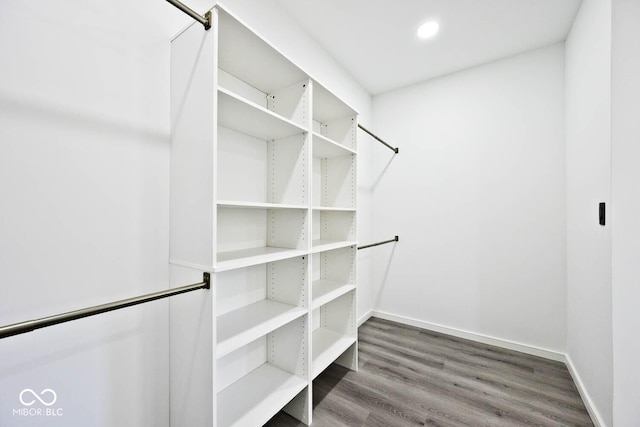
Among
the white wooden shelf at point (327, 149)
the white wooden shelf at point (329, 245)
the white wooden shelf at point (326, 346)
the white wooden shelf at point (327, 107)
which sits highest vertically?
the white wooden shelf at point (327, 107)

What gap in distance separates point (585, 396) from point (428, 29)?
278cm

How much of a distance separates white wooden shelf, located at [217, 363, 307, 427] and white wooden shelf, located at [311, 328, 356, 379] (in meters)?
0.20

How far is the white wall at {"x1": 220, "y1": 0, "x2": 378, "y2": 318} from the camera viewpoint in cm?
165

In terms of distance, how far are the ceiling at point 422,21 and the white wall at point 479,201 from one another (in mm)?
237

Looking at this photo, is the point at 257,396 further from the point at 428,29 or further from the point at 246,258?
the point at 428,29

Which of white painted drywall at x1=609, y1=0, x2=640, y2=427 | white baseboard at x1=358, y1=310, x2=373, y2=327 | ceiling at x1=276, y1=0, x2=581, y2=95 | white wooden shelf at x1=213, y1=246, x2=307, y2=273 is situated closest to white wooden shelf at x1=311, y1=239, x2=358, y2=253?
white wooden shelf at x1=213, y1=246, x2=307, y2=273

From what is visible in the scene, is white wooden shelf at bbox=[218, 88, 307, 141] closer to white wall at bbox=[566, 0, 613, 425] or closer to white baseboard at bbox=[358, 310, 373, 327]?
white wall at bbox=[566, 0, 613, 425]

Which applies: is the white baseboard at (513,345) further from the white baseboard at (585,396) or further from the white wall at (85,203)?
the white wall at (85,203)

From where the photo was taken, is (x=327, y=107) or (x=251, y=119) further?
(x=327, y=107)

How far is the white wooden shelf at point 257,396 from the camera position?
126cm

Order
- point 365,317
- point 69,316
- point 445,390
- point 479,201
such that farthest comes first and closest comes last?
point 365,317 < point 479,201 < point 445,390 < point 69,316

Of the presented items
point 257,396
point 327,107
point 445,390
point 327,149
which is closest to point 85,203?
point 257,396

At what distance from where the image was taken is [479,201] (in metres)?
2.47

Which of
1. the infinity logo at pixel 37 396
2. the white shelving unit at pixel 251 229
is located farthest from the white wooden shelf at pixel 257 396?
the infinity logo at pixel 37 396
